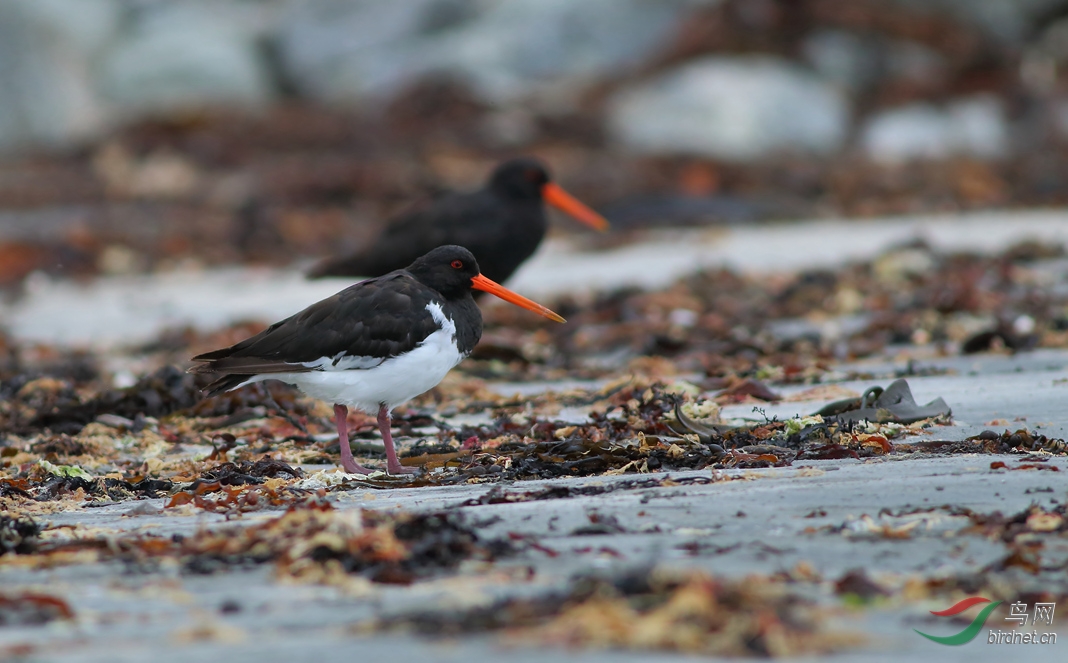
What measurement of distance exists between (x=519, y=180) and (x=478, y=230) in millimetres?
665

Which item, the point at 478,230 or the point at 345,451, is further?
the point at 478,230

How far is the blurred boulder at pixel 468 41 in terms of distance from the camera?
2091cm

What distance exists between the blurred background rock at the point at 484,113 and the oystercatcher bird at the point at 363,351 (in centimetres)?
773

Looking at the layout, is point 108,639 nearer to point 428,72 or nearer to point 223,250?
point 223,250

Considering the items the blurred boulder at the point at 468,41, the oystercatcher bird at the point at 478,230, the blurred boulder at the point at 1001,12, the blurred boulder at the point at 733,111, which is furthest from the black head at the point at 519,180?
the blurred boulder at the point at 1001,12

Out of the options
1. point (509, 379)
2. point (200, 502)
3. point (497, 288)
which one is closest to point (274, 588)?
point (200, 502)

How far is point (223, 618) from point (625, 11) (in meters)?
20.4

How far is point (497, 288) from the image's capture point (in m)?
5.24

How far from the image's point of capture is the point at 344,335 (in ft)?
15.3

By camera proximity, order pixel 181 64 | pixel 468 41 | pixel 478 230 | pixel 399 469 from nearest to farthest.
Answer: pixel 399 469 → pixel 478 230 → pixel 468 41 → pixel 181 64

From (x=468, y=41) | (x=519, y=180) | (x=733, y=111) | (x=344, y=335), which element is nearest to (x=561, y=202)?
(x=519, y=180)

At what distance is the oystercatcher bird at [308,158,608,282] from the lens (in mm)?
7926

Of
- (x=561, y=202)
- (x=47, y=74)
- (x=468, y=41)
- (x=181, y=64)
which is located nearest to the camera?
(x=561, y=202)

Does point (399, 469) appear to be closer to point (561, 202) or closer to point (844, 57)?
point (561, 202)
